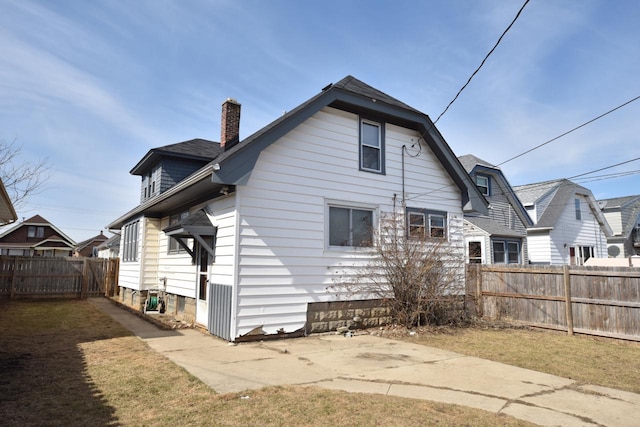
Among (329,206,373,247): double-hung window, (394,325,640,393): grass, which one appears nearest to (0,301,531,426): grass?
(394,325,640,393): grass

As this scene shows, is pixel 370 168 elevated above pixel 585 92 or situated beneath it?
situated beneath

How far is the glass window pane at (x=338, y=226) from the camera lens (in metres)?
9.68

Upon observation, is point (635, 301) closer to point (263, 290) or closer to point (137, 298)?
point (263, 290)

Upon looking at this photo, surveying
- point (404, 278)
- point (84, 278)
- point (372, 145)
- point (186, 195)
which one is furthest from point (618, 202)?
point (84, 278)

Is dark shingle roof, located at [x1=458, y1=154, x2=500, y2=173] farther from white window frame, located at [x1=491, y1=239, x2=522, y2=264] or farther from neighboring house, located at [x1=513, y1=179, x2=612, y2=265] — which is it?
neighboring house, located at [x1=513, y1=179, x2=612, y2=265]

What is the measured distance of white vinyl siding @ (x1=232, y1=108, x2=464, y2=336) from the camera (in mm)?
8305

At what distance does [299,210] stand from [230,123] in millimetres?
5808

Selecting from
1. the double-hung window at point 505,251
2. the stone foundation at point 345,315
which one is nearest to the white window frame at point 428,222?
the stone foundation at point 345,315

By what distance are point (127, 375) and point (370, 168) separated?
7405mm

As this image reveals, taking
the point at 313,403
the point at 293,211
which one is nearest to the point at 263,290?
the point at 293,211

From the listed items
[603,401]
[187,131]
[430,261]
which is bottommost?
[603,401]

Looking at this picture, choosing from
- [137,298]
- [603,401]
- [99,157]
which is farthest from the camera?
[99,157]

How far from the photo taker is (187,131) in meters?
18.2

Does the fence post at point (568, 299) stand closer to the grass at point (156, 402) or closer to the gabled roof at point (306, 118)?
the gabled roof at point (306, 118)
